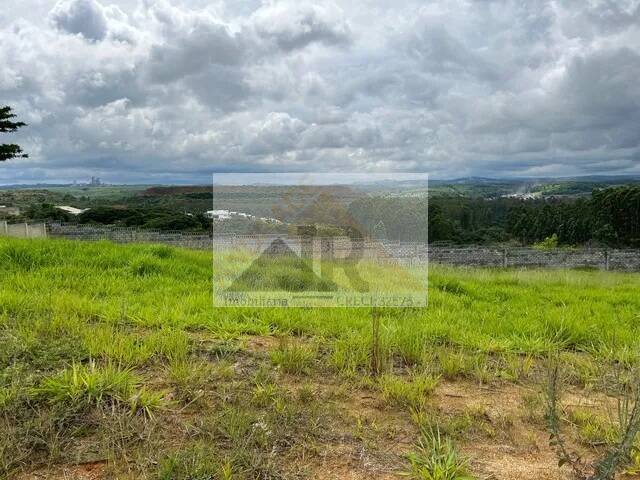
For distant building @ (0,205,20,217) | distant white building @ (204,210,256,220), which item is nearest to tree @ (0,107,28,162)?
distant building @ (0,205,20,217)

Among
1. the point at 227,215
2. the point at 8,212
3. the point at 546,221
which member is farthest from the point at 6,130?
the point at 546,221

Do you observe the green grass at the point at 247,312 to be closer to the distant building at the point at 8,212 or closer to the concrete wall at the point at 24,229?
the concrete wall at the point at 24,229

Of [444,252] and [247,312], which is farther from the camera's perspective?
[444,252]

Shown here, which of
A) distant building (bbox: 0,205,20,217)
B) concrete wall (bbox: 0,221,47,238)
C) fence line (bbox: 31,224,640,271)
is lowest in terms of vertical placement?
fence line (bbox: 31,224,640,271)

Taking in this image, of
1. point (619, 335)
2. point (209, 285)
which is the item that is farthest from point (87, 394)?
point (619, 335)

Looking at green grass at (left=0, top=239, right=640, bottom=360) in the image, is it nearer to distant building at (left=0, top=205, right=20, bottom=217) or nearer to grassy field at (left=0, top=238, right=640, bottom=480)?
grassy field at (left=0, top=238, right=640, bottom=480)

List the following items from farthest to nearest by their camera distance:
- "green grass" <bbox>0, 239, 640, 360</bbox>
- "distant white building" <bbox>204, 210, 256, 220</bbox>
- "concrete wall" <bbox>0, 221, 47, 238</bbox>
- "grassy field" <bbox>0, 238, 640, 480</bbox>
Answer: "concrete wall" <bbox>0, 221, 47, 238</bbox> → "distant white building" <bbox>204, 210, 256, 220</bbox> → "green grass" <bbox>0, 239, 640, 360</bbox> → "grassy field" <bbox>0, 238, 640, 480</bbox>

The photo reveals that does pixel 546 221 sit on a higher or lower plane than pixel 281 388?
lower

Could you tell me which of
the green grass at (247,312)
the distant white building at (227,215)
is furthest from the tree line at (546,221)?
the green grass at (247,312)

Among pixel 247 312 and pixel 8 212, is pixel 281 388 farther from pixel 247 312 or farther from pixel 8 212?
pixel 8 212
